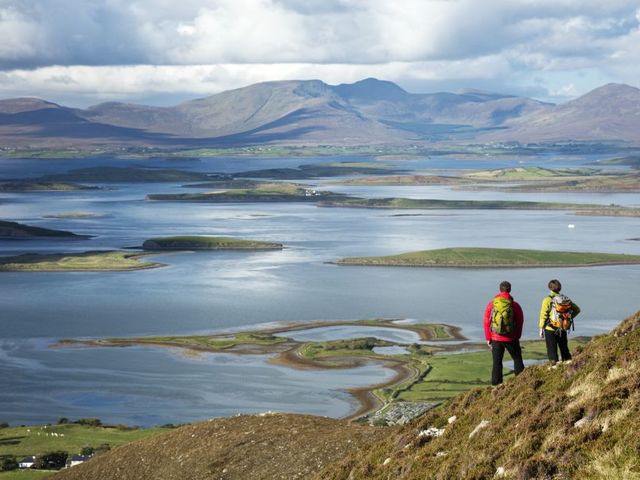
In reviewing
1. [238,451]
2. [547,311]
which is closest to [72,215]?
[238,451]

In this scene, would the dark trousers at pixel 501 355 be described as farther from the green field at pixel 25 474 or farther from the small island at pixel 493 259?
the small island at pixel 493 259

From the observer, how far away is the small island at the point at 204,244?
380 feet

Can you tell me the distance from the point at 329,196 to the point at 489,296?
108194 millimetres

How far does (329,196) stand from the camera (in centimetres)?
19125

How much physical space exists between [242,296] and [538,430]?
69.2 m

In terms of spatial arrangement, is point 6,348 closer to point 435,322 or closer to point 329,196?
point 435,322

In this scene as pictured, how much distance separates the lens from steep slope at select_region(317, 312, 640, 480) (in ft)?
43.0

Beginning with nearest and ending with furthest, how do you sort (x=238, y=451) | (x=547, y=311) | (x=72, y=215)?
(x=547, y=311) → (x=238, y=451) → (x=72, y=215)

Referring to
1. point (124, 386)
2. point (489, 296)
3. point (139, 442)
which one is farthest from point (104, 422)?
point (489, 296)

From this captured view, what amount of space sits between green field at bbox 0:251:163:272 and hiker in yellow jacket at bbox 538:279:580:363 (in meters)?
85.6

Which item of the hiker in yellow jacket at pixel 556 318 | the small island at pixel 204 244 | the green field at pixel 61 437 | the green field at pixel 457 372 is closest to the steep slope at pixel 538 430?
the hiker in yellow jacket at pixel 556 318

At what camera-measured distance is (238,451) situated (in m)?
24.8

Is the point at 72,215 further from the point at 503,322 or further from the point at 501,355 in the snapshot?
the point at 503,322

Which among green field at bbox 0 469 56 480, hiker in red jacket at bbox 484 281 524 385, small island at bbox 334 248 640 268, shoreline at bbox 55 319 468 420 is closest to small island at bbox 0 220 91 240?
small island at bbox 334 248 640 268
